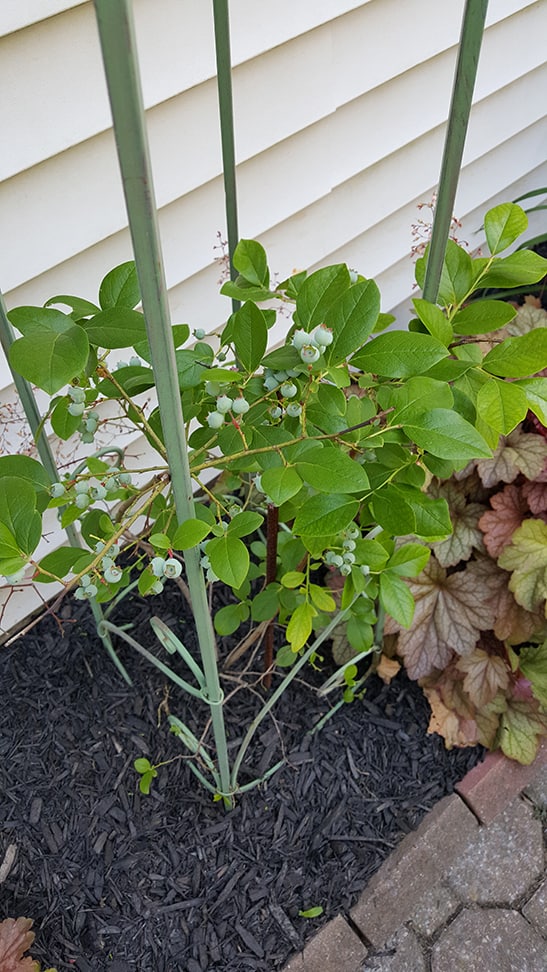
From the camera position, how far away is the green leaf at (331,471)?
2.30 ft

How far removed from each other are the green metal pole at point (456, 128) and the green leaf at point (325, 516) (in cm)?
35

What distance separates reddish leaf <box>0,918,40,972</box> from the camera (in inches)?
44.1

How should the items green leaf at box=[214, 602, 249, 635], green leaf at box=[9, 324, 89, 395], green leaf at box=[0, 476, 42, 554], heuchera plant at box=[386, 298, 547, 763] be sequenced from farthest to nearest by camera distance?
heuchera plant at box=[386, 298, 547, 763]
green leaf at box=[214, 602, 249, 635]
green leaf at box=[0, 476, 42, 554]
green leaf at box=[9, 324, 89, 395]

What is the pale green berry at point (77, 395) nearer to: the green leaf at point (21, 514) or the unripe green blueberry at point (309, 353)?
the green leaf at point (21, 514)

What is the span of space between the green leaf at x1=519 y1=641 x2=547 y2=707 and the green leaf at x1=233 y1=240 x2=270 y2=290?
1081 mm

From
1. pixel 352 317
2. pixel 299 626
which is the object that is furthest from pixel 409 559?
pixel 352 317

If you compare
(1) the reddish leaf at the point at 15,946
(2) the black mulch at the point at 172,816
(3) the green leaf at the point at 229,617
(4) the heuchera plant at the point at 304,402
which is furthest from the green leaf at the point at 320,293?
(1) the reddish leaf at the point at 15,946

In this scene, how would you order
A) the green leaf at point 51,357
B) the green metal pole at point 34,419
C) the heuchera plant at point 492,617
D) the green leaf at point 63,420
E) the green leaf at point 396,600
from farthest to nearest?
the heuchera plant at point 492,617 → the green leaf at point 396,600 → the green metal pole at point 34,419 → the green leaf at point 63,420 → the green leaf at point 51,357

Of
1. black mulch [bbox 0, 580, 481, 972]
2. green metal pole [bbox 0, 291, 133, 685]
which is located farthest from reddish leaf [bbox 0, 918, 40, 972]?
green metal pole [bbox 0, 291, 133, 685]

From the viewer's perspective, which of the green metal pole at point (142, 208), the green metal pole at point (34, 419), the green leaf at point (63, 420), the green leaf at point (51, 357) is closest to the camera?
the green metal pole at point (142, 208)

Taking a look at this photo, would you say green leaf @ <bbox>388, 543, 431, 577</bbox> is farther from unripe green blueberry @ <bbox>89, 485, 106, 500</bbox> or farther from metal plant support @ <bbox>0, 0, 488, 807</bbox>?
unripe green blueberry @ <bbox>89, 485, 106, 500</bbox>

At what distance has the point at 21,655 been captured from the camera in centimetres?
168

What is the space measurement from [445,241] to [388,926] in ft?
4.05

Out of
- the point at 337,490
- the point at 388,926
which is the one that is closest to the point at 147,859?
the point at 388,926
